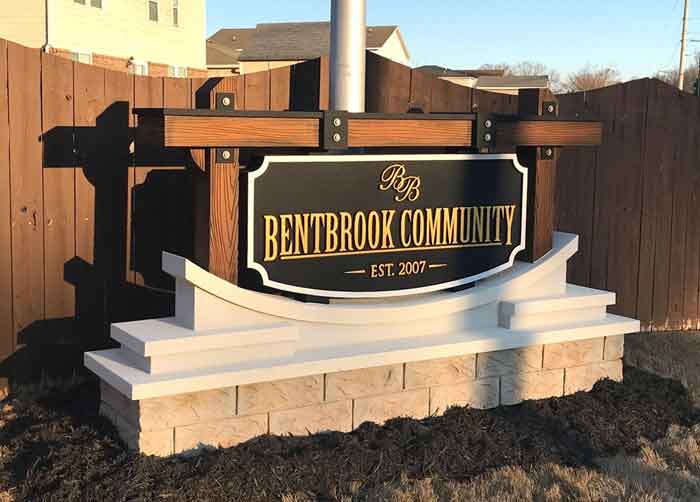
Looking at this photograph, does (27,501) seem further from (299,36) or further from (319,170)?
(299,36)

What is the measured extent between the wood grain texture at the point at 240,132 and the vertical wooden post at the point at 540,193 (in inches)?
61.4

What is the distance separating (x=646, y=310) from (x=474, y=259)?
286cm

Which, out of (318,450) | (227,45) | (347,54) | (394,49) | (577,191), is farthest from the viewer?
(394,49)

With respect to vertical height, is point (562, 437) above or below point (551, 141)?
below

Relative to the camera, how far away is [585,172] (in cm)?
722

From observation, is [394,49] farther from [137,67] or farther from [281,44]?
[137,67]

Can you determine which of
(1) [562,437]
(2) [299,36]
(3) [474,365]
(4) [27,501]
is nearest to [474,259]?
(3) [474,365]

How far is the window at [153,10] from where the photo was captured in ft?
75.8

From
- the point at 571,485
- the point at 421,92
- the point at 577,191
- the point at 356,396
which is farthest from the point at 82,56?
the point at 571,485

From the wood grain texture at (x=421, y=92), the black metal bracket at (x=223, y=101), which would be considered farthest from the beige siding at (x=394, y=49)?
the black metal bracket at (x=223, y=101)

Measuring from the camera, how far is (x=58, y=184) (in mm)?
5309

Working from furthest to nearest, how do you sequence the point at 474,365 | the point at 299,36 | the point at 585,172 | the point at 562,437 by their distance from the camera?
1. the point at 299,36
2. the point at 585,172
3. the point at 474,365
4. the point at 562,437

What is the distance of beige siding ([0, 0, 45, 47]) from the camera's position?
19453mm

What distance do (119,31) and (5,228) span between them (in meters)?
17.9
